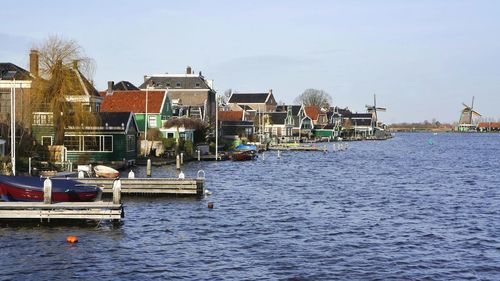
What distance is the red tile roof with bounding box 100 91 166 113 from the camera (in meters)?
90.3

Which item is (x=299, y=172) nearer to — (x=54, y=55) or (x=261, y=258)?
(x=54, y=55)

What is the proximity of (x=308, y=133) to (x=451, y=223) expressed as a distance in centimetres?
14807

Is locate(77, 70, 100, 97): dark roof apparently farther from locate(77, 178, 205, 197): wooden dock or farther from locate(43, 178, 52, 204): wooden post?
locate(43, 178, 52, 204): wooden post

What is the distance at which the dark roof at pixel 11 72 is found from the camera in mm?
67750

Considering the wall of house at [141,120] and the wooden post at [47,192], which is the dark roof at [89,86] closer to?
the wall of house at [141,120]

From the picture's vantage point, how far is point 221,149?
339 ft

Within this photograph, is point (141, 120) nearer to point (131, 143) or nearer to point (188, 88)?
point (131, 143)

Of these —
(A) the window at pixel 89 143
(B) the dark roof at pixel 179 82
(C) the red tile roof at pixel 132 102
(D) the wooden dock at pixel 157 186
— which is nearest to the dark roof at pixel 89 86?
(A) the window at pixel 89 143

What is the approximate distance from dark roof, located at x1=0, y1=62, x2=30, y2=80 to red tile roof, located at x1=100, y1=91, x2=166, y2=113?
811 inches

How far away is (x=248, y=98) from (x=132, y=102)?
97025 mm

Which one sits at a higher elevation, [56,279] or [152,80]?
[152,80]

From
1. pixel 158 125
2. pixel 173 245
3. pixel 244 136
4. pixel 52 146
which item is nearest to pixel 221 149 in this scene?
pixel 158 125

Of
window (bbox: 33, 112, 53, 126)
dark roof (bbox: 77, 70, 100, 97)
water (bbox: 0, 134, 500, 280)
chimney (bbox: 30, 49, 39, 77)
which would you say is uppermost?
chimney (bbox: 30, 49, 39, 77)

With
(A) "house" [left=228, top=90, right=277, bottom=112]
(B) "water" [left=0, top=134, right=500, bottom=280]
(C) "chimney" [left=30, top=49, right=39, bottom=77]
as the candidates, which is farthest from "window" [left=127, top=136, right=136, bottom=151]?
(A) "house" [left=228, top=90, right=277, bottom=112]
